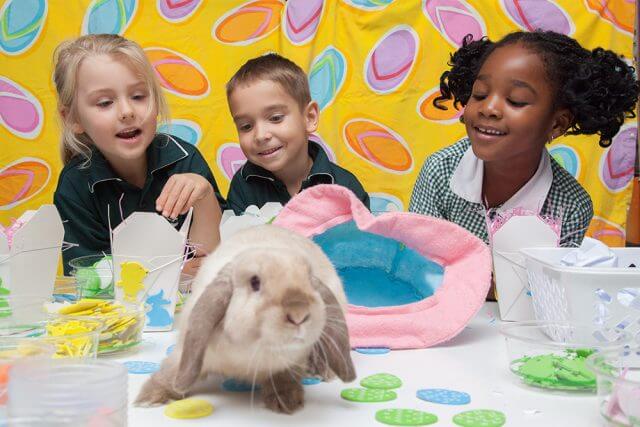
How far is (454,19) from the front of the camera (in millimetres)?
2576

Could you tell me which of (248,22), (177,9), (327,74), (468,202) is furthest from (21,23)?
(468,202)

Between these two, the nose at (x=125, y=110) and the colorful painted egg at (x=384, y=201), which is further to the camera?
the colorful painted egg at (x=384, y=201)

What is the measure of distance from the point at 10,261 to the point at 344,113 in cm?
175

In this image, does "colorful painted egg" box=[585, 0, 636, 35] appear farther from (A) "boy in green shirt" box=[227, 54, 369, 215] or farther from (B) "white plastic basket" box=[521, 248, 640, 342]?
(B) "white plastic basket" box=[521, 248, 640, 342]

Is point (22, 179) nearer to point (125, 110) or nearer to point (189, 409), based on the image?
point (125, 110)

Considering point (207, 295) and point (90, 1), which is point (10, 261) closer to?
point (207, 295)

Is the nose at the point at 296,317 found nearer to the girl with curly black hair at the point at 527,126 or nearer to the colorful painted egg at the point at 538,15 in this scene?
the girl with curly black hair at the point at 527,126

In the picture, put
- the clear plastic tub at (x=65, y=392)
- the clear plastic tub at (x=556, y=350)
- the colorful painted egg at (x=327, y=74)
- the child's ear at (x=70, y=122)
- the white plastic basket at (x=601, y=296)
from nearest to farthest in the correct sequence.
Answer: the clear plastic tub at (x=65, y=392)
the clear plastic tub at (x=556, y=350)
the white plastic basket at (x=601, y=296)
the child's ear at (x=70, y=122)
the colorful painted egg at (x=327, y=74)

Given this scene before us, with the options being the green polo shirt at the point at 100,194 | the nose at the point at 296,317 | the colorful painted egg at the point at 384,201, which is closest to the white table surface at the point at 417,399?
the nose at the point at 296,317

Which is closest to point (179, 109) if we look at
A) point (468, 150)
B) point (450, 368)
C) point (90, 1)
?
point (90, 1)

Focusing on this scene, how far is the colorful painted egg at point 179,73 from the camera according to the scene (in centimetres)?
261

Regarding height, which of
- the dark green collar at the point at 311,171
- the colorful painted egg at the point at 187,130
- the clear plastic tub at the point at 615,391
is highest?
the colorful painted egg at the point at 187,130

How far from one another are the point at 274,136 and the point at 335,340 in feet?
A: 3.43

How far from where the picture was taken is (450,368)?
92 cm
